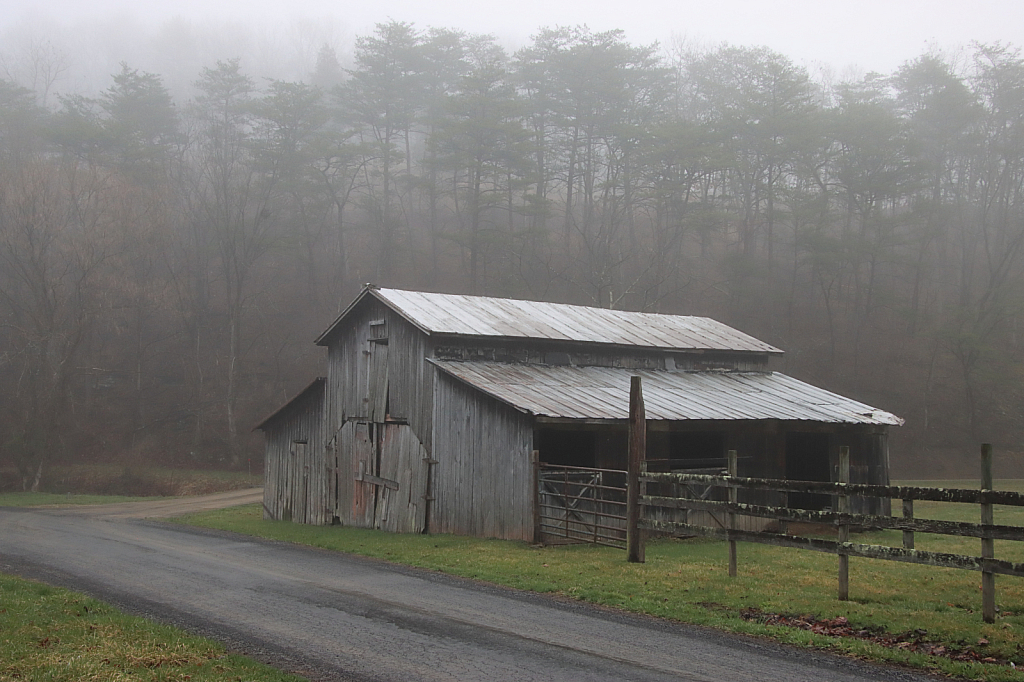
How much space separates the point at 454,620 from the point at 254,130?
44.0m

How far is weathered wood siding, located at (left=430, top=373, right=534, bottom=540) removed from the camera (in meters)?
17.2

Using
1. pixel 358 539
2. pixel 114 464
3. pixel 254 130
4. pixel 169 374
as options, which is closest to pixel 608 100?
pixel 254 130

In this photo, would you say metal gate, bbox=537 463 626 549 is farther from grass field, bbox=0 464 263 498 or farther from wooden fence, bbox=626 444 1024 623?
grass field, bbox=0 464 263 498

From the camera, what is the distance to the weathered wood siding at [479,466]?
56.5ft

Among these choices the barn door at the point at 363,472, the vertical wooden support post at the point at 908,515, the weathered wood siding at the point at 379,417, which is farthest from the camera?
the barn door at the point at 363,472

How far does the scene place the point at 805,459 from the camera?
23.7m

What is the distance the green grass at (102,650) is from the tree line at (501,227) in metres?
32.1

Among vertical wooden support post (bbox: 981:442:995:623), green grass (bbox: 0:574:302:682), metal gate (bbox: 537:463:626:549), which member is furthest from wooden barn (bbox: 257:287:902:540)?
vertical wooden support post (bbox: 981:442:995:623)

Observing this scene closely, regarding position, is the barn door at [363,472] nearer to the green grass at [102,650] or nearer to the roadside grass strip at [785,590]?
the roadside grass strip at [785,590]

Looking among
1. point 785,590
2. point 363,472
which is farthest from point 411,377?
point 785,590

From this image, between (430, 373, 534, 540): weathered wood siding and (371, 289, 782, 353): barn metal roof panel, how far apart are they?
84.2 inches

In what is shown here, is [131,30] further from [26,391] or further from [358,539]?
[358,539]

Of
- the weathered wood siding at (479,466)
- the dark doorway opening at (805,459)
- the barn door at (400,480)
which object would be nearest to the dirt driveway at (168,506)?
the barn door at (400,480)

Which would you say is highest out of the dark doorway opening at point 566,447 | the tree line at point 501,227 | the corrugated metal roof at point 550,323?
the tree line at point 501,227
